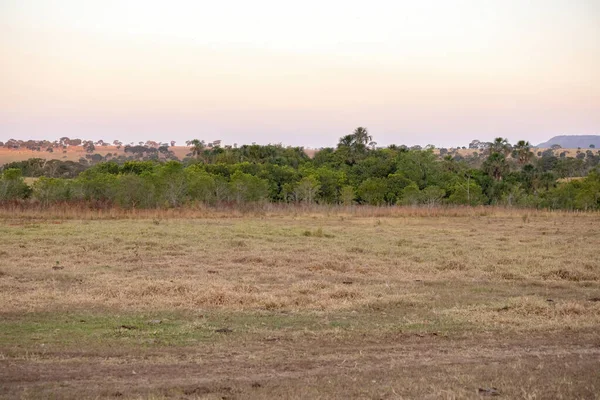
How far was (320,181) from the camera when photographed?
171 ft

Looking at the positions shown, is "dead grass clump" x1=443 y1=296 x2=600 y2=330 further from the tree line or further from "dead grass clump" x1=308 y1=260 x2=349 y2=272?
the tree line

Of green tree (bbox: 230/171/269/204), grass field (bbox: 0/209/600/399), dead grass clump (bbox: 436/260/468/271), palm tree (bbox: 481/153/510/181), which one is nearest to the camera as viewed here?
grass field (bbox: 0/209/600/399)

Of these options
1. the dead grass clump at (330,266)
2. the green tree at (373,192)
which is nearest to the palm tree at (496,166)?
the green tree at (373,192)

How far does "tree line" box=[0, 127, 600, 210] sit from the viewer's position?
37344 millimetres

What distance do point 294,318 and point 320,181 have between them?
140ft

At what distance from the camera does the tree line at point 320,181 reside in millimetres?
37344

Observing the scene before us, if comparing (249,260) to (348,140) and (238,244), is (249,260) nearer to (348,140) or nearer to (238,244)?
(238,244)

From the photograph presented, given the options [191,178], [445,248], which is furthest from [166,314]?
[191,178]

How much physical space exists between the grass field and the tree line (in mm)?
17542

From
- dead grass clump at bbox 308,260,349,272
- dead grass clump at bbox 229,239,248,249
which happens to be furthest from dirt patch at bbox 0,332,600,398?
dead grass clump at bbox 229,239,248,249

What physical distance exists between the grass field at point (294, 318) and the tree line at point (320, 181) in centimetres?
1754

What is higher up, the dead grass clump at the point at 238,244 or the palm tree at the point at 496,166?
the palm tree at the point at 496,166

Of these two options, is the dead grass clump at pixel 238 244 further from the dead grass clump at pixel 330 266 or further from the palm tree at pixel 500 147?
the palm tree at pixel 500 147

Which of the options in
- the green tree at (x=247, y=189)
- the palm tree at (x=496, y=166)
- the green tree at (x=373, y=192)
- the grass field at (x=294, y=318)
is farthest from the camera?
the palm tree at (x=496, y=166)
